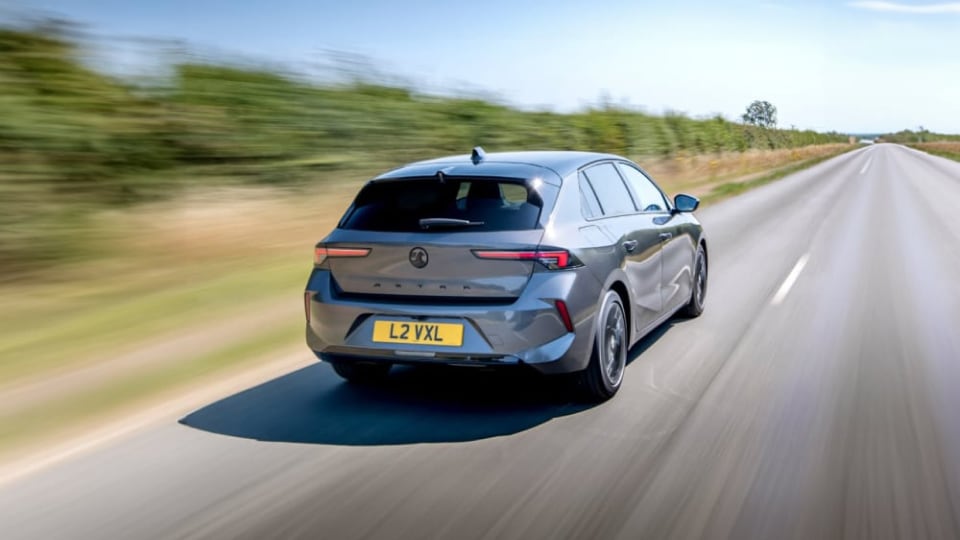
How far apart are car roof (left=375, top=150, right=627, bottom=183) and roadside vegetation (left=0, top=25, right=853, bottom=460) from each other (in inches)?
88.3

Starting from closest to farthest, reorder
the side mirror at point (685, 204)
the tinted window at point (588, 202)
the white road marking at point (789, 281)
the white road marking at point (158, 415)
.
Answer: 1. the white road marking at point (158, 415)
2. the tinted window at point (588, 202)
3. the side mirror at point (685, 204)
4. the white road marking at point (789, 281)

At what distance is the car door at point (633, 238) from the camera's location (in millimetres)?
6004

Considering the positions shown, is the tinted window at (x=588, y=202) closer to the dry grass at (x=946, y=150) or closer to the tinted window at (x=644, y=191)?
the tinted window at (x=644, y=191)

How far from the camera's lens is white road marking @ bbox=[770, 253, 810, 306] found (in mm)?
9164

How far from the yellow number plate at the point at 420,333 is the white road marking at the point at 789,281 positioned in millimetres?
4877

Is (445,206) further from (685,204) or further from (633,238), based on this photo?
(685,204)

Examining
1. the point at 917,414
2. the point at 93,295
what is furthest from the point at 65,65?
the point at 917,414

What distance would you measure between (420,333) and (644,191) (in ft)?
9.30

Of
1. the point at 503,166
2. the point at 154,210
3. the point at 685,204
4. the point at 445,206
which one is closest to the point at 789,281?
the point at 685,204

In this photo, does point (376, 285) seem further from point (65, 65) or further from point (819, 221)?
point (819, 221)

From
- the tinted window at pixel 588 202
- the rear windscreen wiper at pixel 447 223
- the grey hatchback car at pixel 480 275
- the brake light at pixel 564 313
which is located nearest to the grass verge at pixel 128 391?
the grey hatchback car at pixel 480 275

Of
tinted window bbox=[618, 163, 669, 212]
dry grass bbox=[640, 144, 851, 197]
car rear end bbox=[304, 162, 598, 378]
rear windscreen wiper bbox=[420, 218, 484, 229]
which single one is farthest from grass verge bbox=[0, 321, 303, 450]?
dry grass bbox=[640, 144, 851, 197]

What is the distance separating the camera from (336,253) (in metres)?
5.41

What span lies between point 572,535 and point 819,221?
15.7 m
